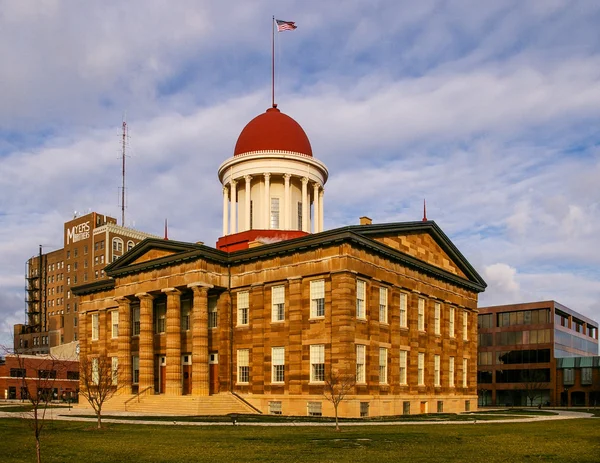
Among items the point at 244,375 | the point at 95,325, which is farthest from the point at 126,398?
the point at 95,325

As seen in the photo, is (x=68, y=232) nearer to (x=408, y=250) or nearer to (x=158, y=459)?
(x=408, y=250)

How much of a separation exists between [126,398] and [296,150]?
2502 centimetres

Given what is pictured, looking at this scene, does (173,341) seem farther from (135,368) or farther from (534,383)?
(534,383)

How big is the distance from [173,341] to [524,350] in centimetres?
7100

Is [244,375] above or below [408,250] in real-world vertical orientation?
below

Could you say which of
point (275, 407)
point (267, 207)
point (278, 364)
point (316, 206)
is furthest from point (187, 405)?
point (316, 206)

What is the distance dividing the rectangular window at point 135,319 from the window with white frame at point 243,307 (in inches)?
445

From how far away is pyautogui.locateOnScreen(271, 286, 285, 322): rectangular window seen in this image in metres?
47.4

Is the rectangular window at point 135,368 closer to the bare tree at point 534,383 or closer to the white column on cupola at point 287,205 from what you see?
the white column on cupola at point 287,205

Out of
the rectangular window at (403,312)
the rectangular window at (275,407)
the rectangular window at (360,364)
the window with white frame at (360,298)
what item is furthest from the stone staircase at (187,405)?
the rectangular window at (403,312)

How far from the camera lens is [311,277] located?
4550 centimetres

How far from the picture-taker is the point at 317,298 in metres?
45.3

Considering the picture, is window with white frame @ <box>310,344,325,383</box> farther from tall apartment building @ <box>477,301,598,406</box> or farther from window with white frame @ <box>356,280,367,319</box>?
tall apartment building @ <box>477,301,598,406</box>

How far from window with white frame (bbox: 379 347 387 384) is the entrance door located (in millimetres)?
12250
